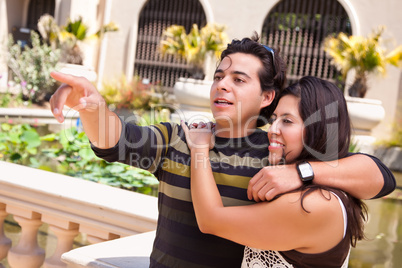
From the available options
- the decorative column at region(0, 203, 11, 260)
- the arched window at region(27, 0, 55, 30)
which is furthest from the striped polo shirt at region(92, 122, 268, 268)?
the arched window at region(27, 0, 55, 30)

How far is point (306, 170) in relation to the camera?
1.23 m

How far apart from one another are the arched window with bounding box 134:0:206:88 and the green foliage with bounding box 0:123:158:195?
9.38 metres

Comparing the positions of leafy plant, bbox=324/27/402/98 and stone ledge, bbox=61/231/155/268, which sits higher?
leafy plant, bbox=324/27/402/98

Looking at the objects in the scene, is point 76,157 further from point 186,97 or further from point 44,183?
point 186,97

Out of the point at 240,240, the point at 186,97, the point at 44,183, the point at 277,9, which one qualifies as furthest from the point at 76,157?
the point at 277,9

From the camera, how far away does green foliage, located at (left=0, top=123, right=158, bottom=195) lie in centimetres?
355

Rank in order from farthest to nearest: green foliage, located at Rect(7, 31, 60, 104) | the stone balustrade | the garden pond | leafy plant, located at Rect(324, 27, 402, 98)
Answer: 1. green foliage, located at Rect(7, 31, 60, 104)
2. leafy plant, located at Rect(324, 27, 402, 98)
3. the garden pond
4. the stone balustrade

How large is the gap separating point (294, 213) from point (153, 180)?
8.28 feet

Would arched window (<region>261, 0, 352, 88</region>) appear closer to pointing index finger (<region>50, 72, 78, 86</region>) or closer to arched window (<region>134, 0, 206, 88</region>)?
arched window (<region>134, 0, 206, 88</region>)

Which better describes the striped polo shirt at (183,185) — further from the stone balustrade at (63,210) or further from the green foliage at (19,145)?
the green foliage at (19,145)

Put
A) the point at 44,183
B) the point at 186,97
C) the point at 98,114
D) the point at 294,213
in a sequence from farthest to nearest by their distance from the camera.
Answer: the point at 186,97 < the point at 44,183 < the point at 98,114 < the point at 294,213

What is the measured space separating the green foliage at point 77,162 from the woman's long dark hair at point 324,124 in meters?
2.32

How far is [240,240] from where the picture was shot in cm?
120

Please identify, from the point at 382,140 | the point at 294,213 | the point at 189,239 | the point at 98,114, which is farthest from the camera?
the point at 382,140
